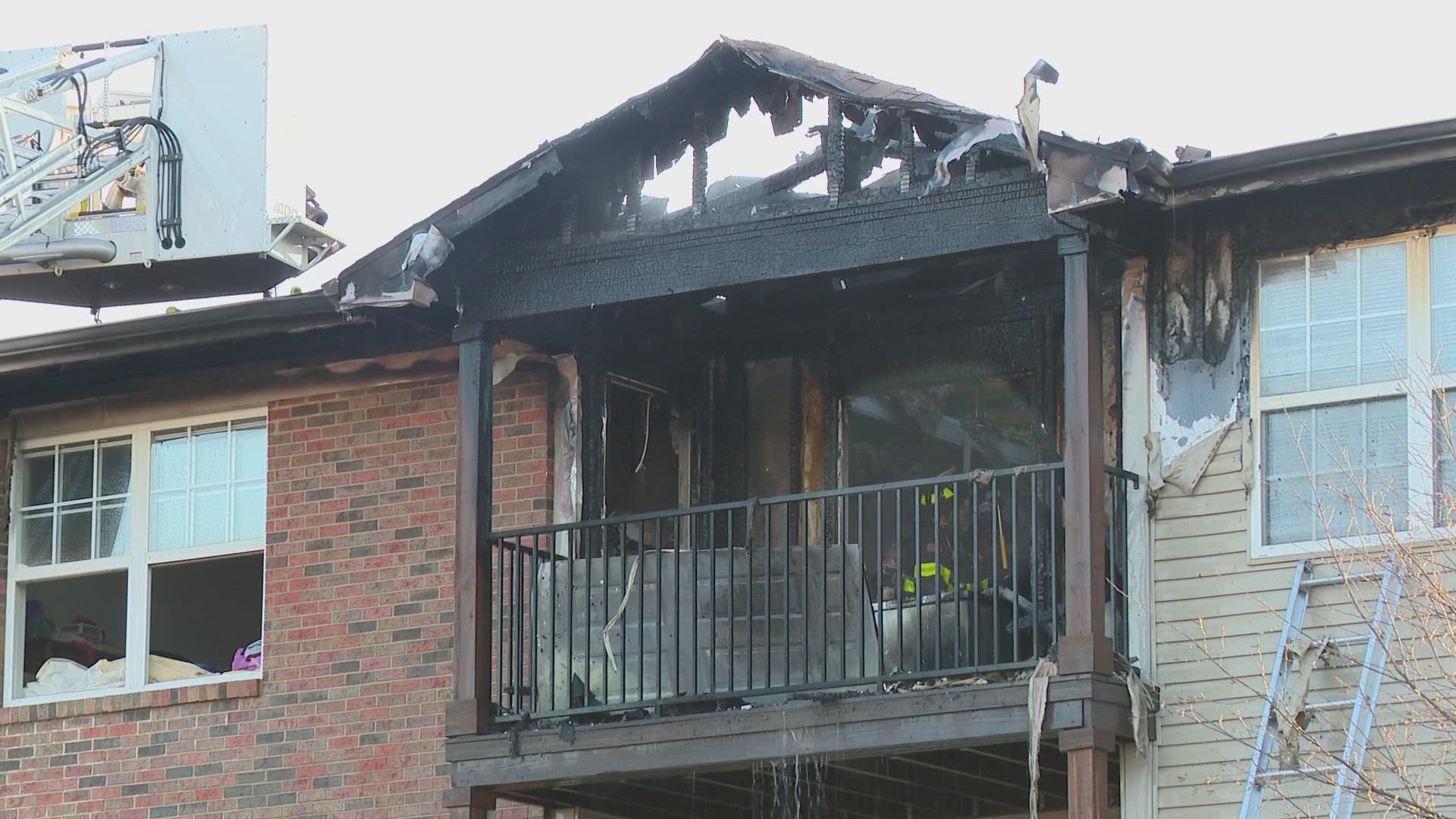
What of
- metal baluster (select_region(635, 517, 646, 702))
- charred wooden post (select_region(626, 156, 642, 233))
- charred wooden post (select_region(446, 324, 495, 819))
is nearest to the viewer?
metal baluster (select_region(635, 517, 646, 702))

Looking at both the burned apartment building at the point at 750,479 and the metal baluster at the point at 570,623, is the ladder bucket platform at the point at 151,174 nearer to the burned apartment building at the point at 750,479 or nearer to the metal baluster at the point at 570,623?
the burned apartment building at the point at 750,479

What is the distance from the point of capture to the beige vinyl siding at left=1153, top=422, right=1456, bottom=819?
Answer: 10.3 metres

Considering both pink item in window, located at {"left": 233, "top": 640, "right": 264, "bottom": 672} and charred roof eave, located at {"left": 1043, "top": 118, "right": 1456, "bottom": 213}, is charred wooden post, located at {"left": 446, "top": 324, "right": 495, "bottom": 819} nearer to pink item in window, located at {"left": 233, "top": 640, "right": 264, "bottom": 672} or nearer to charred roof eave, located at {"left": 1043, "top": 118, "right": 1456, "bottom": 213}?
pink item in window, located at {"left": 233, "top": 640, "right": 264, "bottom": 672}

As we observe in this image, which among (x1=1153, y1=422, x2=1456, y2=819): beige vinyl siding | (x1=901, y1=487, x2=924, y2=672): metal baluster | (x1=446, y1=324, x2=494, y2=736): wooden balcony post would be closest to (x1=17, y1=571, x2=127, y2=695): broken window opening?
(x1=446, y1=324, x2=494, y2=736): wooden balcony post

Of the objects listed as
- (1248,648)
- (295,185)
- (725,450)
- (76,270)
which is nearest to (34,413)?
(76,270)

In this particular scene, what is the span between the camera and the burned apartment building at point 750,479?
34.7ft

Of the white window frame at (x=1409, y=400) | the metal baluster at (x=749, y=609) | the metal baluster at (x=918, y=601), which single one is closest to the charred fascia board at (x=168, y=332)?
the metal baluster at (x=749, y=609)

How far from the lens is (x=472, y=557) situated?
11.8m

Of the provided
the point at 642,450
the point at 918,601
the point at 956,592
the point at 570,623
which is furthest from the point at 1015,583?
the point at 642,450

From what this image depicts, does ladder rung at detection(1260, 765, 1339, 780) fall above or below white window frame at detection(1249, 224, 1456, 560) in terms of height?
below

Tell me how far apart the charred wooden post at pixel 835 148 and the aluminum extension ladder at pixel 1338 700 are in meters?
2.81

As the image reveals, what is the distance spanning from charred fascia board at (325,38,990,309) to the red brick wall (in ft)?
5.62

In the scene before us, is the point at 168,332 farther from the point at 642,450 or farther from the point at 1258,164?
the point at 1258,164

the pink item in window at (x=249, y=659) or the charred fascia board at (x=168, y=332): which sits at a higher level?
the charred fascia board at (x=168, y=332)
